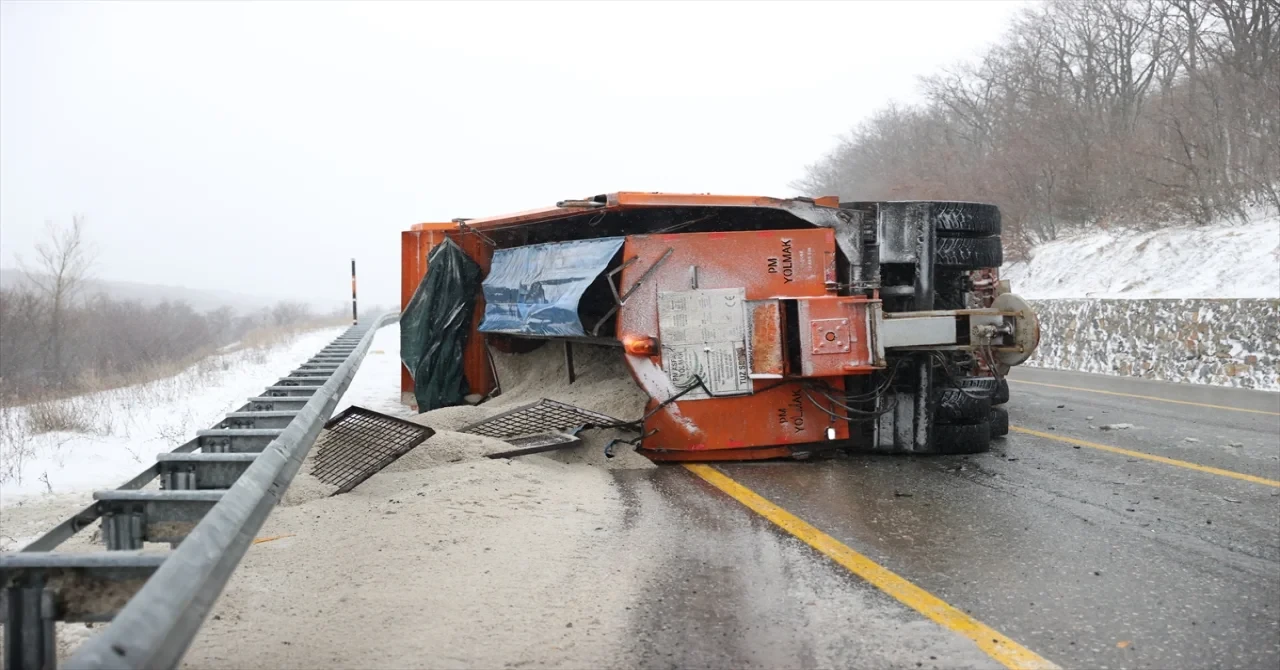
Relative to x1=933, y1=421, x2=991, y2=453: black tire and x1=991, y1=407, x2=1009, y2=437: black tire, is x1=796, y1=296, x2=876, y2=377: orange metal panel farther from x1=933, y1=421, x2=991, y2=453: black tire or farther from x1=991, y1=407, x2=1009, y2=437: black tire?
x1=991, y1=407, x2=1009, y2=437: black tire

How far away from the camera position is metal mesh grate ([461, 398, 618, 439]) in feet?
22.2

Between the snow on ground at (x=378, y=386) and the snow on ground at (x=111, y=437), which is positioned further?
the snow on ground at (x=378, y=386)

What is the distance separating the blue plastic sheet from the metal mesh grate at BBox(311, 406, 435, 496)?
4.95ft

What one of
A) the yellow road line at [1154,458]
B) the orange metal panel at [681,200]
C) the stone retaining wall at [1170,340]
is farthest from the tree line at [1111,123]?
the orange metal panel at [681,200]

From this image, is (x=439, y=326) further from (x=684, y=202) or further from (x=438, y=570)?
(x=438, y=570)

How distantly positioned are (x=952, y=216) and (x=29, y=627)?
6.24 meters

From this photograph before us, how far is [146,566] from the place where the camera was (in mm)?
2242

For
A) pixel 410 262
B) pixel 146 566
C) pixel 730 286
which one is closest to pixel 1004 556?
pixel 730 286

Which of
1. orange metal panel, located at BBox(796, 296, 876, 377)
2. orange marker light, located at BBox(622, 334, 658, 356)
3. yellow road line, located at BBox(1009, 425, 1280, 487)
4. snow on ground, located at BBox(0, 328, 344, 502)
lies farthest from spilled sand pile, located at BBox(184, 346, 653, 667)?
yellow road line, located at BBox(1009, 425, 1280, 487)

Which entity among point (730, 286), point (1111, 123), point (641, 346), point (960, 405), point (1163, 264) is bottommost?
point (960, 405)

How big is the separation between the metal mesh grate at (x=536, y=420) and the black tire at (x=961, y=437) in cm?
242

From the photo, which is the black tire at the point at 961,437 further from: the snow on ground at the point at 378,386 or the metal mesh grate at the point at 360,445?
the snow on ground at the point at 378,386

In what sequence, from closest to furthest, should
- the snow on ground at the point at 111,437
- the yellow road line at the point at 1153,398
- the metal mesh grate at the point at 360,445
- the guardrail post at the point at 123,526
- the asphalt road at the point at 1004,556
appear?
the guardrail post at the point at 123,526 → the asphalt road at the point at 1004,556 → the metal mesh grate at the point at 360,445 → the snow on ground at the point at 111,437 → the yellow road line at the point at 1153,398

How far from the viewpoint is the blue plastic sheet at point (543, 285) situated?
691cm
